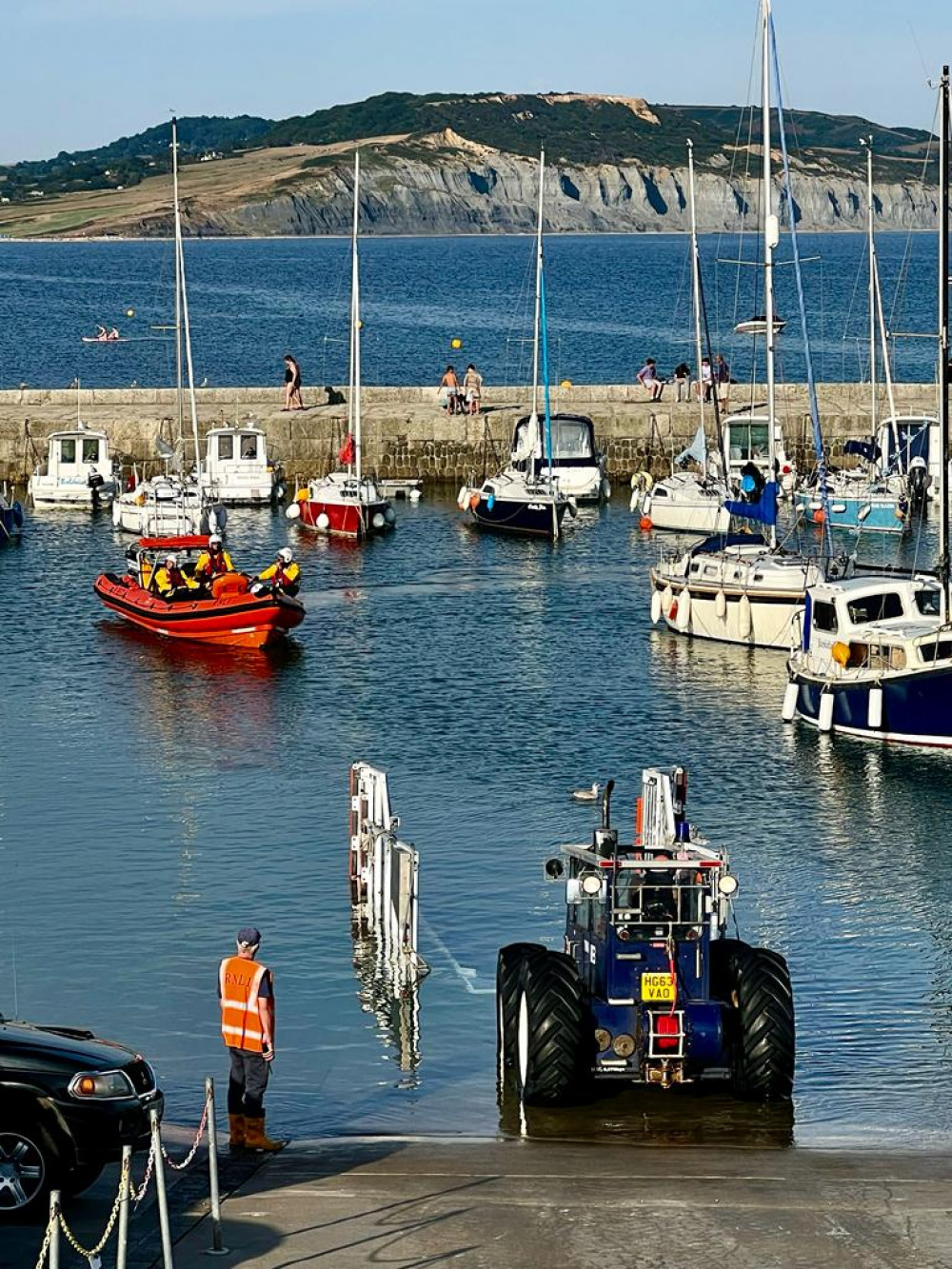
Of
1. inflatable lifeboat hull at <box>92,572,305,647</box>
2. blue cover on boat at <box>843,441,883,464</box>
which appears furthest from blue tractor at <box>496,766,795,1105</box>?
blue cover on boat at <box>843,441,883,464</box>

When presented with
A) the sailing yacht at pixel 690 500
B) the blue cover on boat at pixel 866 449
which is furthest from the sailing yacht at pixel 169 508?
the blue cover on boat at pixel 866 449

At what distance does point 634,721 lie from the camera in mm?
38781

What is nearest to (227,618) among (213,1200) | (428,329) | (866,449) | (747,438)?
(747,438)

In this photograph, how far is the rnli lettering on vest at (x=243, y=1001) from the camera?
56.2ft

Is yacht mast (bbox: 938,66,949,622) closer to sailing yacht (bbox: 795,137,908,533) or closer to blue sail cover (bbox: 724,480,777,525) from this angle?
blue sail cover (bbox: 724,480,777,525)

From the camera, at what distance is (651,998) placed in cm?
1784

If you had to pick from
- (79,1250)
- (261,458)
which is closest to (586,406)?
(261,458)

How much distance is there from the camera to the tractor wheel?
18031 mm

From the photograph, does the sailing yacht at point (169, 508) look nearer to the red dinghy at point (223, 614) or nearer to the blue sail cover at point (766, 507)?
the red dinghy at point (223, 614)

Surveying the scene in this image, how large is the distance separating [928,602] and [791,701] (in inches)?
106

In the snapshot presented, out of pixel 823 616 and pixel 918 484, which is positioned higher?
pixel 918 484

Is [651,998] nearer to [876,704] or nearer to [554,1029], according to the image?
[554,1029]

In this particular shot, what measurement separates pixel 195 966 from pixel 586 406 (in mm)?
47387

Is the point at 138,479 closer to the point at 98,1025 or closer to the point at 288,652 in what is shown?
the point at 288,652
